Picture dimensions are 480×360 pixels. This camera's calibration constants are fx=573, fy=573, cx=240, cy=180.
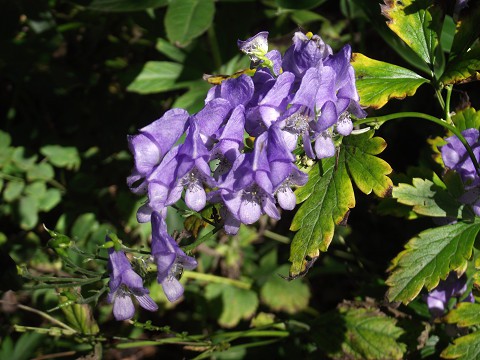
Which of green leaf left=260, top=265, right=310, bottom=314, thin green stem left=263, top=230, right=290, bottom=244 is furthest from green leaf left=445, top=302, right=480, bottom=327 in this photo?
thin green stem left=263, top=230, right=290, bottom=244

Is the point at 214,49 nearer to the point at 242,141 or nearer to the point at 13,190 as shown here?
the point at 13,190

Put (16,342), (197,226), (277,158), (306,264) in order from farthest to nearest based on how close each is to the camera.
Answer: (16,342) → (197,226) → (306,264) → (277,158)

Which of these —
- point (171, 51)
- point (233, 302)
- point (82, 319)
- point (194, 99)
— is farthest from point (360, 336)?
Result: point (171, 51)

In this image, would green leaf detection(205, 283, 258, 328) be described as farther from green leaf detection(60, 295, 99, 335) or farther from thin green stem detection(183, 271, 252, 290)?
green leaf detection(60, 295, 99, 335)

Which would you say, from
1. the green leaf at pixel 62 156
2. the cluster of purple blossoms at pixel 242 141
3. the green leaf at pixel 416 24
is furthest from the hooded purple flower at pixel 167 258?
the green leaf at pixel 62 156

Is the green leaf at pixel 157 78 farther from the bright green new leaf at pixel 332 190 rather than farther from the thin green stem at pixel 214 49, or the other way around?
the bright green new leaf at pixel 332 190

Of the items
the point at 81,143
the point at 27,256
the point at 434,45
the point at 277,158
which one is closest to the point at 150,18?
the point at 81,143

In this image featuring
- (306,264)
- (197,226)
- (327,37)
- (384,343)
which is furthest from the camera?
(327,37)

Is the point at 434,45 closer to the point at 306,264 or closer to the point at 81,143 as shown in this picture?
the point at 306,264

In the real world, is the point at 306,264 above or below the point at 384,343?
above
